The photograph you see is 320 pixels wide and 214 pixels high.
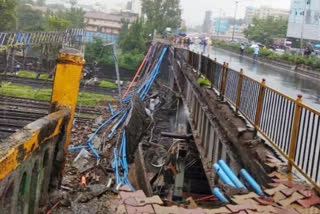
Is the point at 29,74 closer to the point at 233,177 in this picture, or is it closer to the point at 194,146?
the point at 194,146

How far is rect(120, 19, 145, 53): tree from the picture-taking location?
2195 inches

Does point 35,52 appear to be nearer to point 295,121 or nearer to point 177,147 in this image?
point 177,147

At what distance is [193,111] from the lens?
15703 millimetres

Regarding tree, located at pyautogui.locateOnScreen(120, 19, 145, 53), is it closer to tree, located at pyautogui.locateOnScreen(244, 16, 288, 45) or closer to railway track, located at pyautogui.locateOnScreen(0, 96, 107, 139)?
railway track, located at pyautogui.locateOnScreen(0, 96, 107, 139)

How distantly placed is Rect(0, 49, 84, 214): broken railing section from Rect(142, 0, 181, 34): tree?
65.5 meters

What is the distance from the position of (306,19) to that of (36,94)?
3412 cm

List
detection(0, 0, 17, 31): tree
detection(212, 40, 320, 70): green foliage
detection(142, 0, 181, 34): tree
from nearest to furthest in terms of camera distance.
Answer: detection(212, 40, 320, 70): green foliage, detection(0, 0, 17, 31): tree, detection(142, 0, 181, 34): tree

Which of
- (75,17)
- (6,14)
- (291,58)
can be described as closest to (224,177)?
(291,58)

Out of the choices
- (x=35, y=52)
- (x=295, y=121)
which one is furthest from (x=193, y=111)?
(x=35, y=52)

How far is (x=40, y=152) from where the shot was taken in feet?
16.6

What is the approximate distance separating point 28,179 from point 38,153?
1.30 feet

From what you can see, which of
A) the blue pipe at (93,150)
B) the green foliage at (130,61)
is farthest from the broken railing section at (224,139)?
the green foliage at (130,61)

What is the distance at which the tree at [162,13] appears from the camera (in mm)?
72688

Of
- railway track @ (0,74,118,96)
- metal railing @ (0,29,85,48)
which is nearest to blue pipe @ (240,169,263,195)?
metal railing @ (0,29,85,48)
